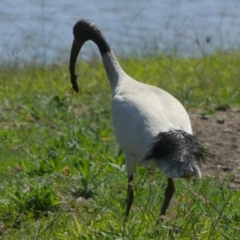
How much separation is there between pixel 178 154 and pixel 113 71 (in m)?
1.74

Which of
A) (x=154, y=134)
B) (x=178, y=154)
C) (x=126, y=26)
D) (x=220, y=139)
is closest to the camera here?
(x=178, y=154)

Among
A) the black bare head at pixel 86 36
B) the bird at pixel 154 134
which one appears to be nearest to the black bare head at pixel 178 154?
the bird at pixel 154 134

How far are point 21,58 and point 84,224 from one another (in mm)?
6069

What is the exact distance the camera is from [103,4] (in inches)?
623

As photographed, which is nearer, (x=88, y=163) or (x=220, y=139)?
(x=88, y=163)

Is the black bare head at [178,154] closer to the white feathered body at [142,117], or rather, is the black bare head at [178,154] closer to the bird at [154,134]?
the bird at [154,134]

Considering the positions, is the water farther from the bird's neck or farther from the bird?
the bird

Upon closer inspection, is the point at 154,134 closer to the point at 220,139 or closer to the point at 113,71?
the point at 113,71

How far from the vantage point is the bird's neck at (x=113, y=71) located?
278 inches

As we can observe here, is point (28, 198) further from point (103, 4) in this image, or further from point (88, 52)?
point (103, 4)

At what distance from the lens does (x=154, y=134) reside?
19.2 feet

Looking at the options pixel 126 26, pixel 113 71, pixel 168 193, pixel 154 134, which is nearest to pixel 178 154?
pixel 154 134

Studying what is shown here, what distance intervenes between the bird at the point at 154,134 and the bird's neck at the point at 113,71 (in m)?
0.02

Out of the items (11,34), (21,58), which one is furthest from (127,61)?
(11,34)
